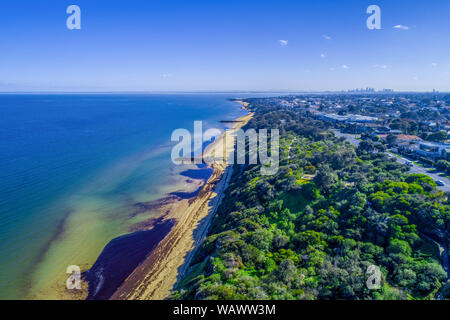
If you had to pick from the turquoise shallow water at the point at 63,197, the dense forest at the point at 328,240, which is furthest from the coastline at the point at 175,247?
the turquoise shallow water at the point at 63,197

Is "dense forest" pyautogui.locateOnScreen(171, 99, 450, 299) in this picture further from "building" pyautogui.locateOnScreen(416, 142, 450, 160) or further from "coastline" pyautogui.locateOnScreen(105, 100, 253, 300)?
"building" pyautogui.locateOnScreen(416, 142, 450, 160)

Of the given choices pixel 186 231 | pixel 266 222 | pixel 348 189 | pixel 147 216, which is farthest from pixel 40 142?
pixel 348 189

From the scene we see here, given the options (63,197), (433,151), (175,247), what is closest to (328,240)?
(175,247)

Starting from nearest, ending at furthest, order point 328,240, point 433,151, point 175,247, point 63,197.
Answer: point 328,240
point 175,247
point 63,197
point 433,151

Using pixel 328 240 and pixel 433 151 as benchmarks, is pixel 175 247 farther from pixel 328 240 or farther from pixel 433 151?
pixel 433 151

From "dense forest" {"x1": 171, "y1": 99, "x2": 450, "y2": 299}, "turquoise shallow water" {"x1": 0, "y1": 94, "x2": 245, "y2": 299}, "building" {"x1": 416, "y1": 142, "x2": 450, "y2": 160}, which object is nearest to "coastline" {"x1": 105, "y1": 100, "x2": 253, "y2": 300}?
"dense forest" {"x1": 171, "y1": 99, "x2": 450, "y2": 299}

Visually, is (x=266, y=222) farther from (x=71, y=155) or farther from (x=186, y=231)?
(x=71, y=155)
